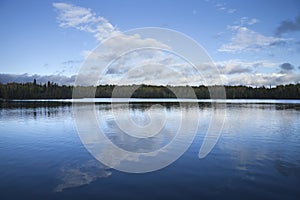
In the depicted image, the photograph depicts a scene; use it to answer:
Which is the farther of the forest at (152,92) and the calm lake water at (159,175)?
the forest at (152,92)

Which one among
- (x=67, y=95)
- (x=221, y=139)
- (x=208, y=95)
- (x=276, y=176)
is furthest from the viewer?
(x=67, y=95)

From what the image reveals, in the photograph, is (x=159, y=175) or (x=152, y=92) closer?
(x=159, y=175)

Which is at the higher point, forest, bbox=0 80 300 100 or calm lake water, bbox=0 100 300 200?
forest, bbox=0 80 300 100

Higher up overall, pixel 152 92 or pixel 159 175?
pixel 152 92

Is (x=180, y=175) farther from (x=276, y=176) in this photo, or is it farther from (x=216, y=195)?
(x=276, y=176)

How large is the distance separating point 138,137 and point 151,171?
818 cm

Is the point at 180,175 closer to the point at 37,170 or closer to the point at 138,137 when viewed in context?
the point at 37,170

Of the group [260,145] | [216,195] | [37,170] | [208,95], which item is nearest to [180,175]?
[216,195]

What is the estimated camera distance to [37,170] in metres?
9.90

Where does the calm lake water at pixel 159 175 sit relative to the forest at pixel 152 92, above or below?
below

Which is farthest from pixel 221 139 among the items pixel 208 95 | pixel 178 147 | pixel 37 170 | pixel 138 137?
pixel 208 95

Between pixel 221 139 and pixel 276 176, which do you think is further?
pixel 221 139

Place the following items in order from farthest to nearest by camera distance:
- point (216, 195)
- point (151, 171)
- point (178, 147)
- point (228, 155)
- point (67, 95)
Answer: point (67, 95), point (178, 147), point (228, 155), point (151, 171), point (216, 195)

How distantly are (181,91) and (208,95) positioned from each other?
27303 millimetres
